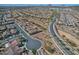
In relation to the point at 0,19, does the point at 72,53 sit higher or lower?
lower

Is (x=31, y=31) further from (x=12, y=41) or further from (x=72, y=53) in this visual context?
(x=72, y=53)

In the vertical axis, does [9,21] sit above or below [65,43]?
above

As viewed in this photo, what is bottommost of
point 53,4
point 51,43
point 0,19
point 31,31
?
point 51,43

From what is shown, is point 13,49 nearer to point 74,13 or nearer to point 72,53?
point 72,53

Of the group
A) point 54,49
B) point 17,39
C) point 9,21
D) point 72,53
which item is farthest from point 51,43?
point 9,21

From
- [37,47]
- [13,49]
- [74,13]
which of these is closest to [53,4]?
[74,13]

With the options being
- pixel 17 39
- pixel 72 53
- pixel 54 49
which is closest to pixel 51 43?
pixel 54 49
